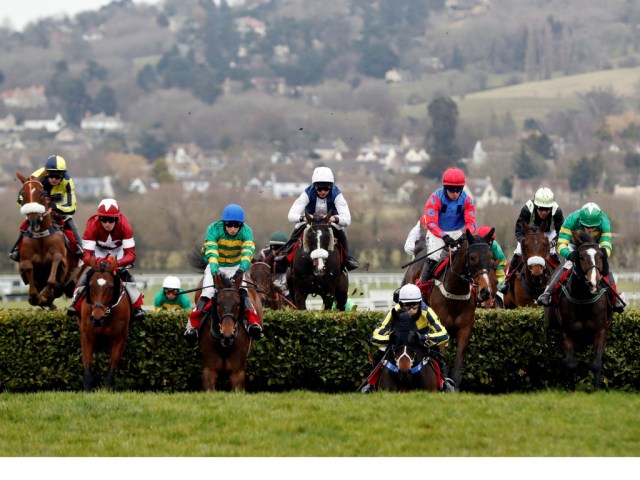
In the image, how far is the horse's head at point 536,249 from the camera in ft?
58.8

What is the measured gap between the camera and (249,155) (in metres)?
155

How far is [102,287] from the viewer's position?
48.5 feet

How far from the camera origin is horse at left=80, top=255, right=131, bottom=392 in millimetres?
14773

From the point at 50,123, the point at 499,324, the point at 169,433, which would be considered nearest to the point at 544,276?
the point at 499,324

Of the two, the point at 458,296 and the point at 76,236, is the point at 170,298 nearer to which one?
the point at 76,236

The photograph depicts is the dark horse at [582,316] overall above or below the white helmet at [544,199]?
below

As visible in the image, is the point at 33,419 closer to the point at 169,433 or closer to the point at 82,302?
the point at 169,433

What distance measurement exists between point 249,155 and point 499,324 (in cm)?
13962

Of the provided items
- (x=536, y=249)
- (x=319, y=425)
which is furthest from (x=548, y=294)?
(x=319, y=425)

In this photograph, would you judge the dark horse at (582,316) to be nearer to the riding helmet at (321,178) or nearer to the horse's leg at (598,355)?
the horse's leg at (598,355)

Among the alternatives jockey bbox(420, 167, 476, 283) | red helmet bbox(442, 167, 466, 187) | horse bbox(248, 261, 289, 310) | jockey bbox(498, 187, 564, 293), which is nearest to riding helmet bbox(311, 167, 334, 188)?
jockey bbox(420, 167, 476, 283)

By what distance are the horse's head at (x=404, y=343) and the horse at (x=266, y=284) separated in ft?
14.2

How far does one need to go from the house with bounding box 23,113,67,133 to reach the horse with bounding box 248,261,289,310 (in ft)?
557

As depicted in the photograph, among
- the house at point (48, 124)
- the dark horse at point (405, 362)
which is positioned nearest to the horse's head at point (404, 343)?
the dark horse at point (405, 362)
